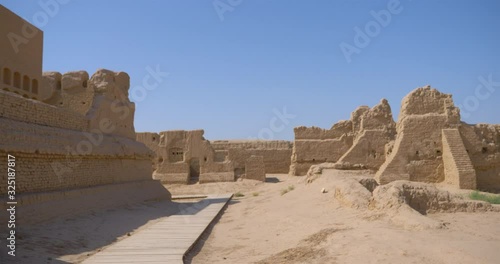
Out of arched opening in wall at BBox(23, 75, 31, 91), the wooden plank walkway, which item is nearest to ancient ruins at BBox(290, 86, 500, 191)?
the wooden plank walkway

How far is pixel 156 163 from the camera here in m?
23.5

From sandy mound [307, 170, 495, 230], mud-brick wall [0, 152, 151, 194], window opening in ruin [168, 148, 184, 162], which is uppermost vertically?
window opening in ruin [168, 148, 184, 162]

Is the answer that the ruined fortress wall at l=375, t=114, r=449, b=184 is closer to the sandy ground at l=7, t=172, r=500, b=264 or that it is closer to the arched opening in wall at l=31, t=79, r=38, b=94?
the sandy ground at l=7, t=172, r=500, b=264

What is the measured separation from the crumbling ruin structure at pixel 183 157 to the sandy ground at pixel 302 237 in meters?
11.6

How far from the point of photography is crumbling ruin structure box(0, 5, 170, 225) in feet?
24.4

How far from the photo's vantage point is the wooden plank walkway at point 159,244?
19.0 ft

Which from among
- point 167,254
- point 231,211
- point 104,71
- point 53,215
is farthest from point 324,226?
point 104,71

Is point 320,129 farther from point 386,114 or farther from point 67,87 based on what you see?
point 67,87

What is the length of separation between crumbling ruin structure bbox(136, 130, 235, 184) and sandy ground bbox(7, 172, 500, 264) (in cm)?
1162

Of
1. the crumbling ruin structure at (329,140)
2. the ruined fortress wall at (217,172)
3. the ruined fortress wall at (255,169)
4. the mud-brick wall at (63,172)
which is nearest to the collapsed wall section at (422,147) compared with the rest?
the crumbling ruin structure at (329,140)

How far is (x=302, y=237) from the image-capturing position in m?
6.76

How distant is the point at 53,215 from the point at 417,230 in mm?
6652

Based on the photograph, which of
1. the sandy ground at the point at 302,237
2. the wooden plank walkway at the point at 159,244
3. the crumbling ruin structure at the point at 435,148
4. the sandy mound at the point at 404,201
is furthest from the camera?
the crumbling ruin structure at the point at 435,148

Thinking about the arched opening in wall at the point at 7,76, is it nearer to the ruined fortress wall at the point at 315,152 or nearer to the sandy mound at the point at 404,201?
the sandy mound at the point at 404,201
